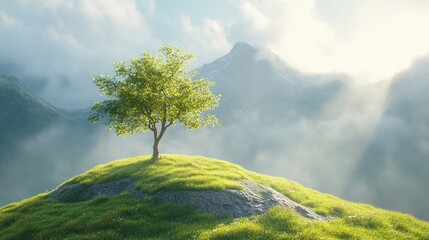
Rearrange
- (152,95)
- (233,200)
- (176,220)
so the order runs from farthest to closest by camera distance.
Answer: (152,95)
(233,200)
(176,220)

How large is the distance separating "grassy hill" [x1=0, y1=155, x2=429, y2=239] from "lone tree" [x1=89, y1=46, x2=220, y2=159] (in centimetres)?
945

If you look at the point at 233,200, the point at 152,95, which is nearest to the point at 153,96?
the point at 152,95

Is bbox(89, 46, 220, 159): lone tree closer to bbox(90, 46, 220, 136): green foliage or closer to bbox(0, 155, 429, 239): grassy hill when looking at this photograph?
bbox(90, 46, 220, 136): green foliage

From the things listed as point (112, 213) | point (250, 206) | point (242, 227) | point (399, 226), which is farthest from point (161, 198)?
point (399, 226)

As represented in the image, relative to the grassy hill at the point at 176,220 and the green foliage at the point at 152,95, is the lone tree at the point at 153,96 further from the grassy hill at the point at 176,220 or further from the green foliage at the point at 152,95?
the grassy hill at the point at 176,220

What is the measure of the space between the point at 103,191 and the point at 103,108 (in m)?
→ 13.2

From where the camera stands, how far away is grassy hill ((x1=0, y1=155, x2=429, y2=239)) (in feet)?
60.0

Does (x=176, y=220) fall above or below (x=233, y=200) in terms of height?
below

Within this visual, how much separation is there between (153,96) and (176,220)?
797 inches

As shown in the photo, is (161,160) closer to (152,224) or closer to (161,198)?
(161,198)

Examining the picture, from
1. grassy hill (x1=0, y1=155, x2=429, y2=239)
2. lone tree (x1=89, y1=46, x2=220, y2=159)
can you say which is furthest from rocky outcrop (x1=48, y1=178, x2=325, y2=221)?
lone tree (x1=89, y1=46, x2=220, y2=159)

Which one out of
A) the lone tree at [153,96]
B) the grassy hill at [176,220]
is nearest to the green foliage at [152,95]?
the lone tree at [153,96]

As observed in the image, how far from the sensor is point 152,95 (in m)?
39.0

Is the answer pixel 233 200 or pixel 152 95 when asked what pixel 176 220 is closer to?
pixel 233 200
